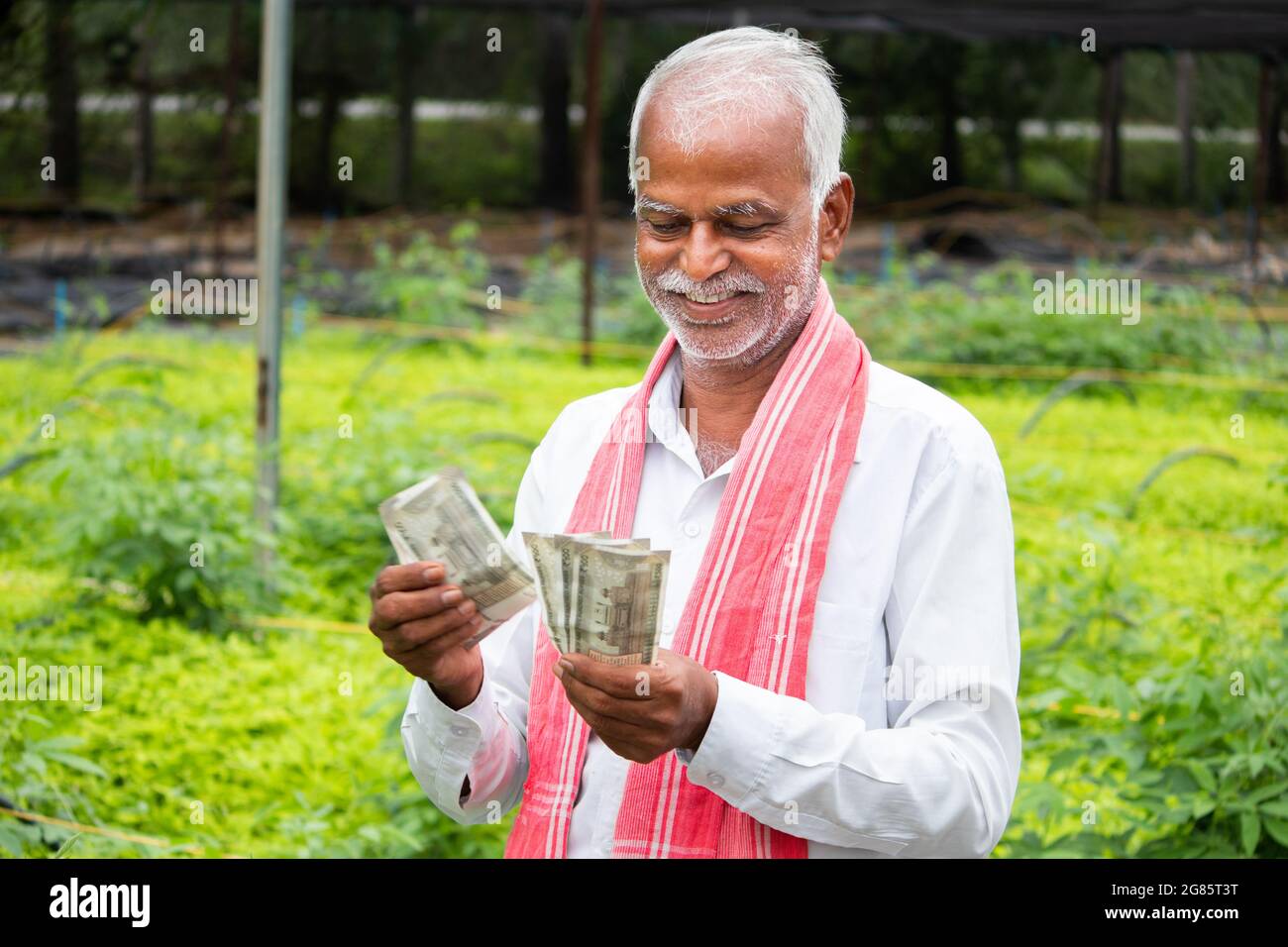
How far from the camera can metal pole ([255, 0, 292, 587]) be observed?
5117 mm

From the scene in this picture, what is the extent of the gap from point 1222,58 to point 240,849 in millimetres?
14144

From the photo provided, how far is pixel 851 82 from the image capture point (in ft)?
53.0

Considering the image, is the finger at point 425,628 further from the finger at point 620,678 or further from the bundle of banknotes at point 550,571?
the finger at point 620,678

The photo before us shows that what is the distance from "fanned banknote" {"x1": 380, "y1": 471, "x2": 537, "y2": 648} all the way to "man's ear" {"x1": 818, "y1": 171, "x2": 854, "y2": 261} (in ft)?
2.04

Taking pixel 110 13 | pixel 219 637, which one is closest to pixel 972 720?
pixel 219 637

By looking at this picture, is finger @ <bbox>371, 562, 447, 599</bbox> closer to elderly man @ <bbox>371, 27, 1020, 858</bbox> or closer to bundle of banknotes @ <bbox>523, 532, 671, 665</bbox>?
elderly man @ <bbox>371, 27, 1020, 858</bbox>

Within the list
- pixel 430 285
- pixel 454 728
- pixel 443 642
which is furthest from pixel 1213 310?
pixel 443 642

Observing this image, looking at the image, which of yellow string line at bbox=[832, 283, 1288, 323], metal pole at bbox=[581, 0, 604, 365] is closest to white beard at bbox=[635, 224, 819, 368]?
metal pole at bbox=[581, 0, 604, 365]

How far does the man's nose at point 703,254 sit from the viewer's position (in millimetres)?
1910

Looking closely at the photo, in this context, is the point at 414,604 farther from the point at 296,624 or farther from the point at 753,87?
the point at 296,624

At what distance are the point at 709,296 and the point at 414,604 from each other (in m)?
0.57

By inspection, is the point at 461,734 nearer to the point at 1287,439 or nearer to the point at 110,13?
the point at 1287,439

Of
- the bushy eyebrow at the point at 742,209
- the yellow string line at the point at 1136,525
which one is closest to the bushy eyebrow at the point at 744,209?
the bushy eyebrow at the point at 742,209

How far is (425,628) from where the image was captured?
1816 mm
